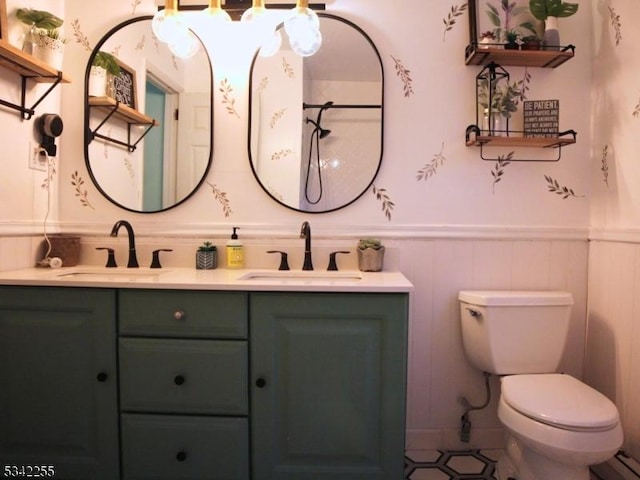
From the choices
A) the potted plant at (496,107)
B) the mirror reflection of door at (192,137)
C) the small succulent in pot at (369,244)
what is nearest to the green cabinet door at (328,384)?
the small succulent in pot at (369,244)

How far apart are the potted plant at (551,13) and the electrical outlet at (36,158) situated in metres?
2.16

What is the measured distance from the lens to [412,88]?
1727 millimetres

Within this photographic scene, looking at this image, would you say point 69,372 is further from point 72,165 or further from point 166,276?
point 72,165

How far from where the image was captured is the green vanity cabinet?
130 cm

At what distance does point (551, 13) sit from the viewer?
5.16ft

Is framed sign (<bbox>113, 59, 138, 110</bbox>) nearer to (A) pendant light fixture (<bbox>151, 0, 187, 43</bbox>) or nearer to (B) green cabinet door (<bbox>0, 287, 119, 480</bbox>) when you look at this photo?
(A) pendant light fixture (<bbox>151, 0, 187, 43</bbox>)

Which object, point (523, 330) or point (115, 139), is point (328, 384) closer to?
point (523, 330)

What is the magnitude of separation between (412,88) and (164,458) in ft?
5.77

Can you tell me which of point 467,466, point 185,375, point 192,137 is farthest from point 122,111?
point 467,466

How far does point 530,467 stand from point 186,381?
4.02ft

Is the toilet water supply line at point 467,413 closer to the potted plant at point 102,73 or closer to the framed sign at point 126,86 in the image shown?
the framed sign at point 126,86

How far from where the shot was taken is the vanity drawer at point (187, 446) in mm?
1304

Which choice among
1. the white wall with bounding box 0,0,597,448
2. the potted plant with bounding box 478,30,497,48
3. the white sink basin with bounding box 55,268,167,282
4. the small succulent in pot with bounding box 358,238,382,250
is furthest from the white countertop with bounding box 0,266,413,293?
the potted plant with bounding box 478,30,497,48

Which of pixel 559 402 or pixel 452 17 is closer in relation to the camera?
pixel 559 402
